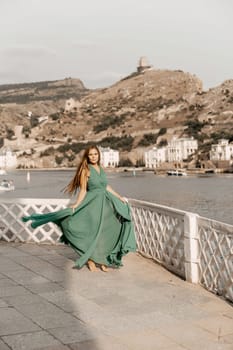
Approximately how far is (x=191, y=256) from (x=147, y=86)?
19202 cm

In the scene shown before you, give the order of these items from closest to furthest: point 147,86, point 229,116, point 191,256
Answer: point 191,256 < point 229,116 < point 147,86

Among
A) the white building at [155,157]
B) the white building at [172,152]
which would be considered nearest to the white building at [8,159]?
the white building at [172,152]

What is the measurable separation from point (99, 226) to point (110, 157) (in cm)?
14986

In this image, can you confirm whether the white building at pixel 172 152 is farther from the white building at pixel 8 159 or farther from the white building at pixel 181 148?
the white building at pixel 8 159

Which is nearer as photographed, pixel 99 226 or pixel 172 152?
pixel 99 226

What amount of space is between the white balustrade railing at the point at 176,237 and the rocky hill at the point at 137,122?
5600 inches

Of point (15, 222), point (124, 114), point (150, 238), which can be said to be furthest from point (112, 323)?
point (124, 114)

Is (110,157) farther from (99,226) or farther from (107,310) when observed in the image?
(107,310)

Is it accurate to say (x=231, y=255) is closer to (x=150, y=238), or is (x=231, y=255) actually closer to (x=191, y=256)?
(x=191, y=256)

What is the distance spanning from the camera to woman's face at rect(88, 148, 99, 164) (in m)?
7.36

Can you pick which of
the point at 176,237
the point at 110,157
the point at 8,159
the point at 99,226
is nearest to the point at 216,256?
the point at 176,237

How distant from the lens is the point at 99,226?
7125 mm

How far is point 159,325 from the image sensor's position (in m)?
4.89

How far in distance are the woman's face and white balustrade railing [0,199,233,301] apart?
44.4 inches
